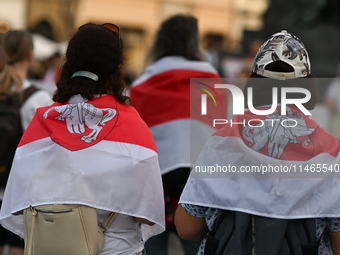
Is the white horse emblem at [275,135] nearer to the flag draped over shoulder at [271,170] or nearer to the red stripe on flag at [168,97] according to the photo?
the flag draped over shoulder at [271,170]

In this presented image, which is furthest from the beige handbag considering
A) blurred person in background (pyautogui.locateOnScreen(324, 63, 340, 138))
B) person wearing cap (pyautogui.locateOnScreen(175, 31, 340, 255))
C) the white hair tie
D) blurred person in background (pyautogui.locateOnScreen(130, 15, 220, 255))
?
blurred person in background (pyautogui.locateOnScreen(324, 63, 340, 138))

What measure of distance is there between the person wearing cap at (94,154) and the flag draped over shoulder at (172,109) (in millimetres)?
1075

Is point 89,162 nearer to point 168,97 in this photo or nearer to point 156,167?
point 156,167

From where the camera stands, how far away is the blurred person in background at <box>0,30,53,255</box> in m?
2.99

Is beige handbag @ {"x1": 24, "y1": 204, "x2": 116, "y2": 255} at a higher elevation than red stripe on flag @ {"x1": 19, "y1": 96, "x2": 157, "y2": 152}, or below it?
below

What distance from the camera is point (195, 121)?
130 inches

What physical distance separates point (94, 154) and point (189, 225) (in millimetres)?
516

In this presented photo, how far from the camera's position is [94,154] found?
2.06 m

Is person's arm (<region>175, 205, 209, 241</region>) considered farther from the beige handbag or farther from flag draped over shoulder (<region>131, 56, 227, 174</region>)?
flag draped over shoulder (<region>131, 56, 227, 174</region>)

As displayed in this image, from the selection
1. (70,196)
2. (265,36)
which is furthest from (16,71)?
(265,36)

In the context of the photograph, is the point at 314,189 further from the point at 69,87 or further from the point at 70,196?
the point at 69,87

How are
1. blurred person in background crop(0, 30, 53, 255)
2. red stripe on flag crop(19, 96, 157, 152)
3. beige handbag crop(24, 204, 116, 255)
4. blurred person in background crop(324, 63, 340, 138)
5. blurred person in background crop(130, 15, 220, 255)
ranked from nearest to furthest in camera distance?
1. beige handbag crop(24, 204, 116, 255)
2. red stripe on flag crop(19, 96, 157, 152)
3. blurred person in background crop(0, 30, 53, 255)
4. blurred person in background crop(130, 15, 220, 255)
5. blurred person in background crop(324, 63, 340, 138)

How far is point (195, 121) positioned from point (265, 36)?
992cm

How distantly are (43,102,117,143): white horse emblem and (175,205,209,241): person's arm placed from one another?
508mm
